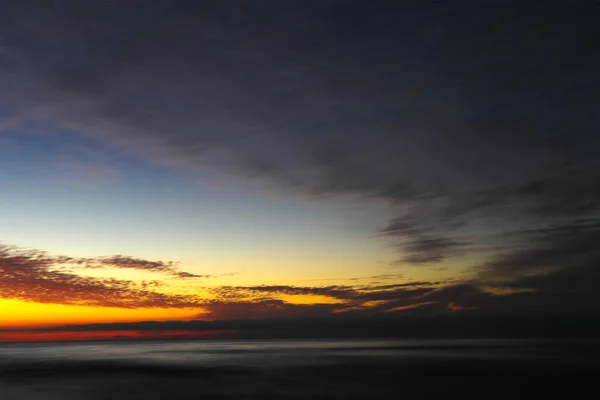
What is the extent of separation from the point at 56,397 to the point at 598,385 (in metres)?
37.2

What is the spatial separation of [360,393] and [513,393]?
371 inches

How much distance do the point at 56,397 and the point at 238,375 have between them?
1801 cm

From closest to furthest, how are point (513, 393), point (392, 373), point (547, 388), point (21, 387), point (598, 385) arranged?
point (513, 393) < point (547, 388) < point (598, 385) < point (21, 387) < point (392, 373)

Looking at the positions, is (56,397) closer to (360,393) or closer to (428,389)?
(360,393)

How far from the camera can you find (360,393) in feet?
114

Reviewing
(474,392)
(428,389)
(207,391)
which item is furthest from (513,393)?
(207,391)

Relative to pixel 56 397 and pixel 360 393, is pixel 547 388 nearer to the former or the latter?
pixel 360 393

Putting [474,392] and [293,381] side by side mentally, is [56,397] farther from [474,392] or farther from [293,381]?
[474,392]

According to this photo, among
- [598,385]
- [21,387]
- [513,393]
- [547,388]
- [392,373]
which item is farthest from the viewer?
[392,373]

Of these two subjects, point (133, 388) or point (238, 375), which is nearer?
point (133, 388)

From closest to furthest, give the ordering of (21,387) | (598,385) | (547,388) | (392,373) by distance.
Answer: (547,388) < (598,385) < (21,387) < (392,373)

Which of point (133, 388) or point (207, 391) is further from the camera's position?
point (133, 388)

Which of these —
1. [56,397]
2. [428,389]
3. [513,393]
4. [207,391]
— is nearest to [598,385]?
[513,393]

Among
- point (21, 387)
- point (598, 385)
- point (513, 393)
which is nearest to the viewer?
point (513, 393)
